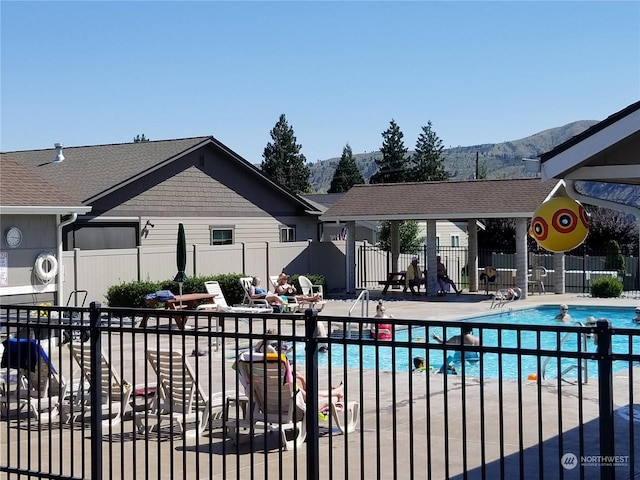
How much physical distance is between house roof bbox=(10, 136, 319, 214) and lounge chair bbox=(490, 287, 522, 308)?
9237mm

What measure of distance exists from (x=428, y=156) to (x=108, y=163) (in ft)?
197

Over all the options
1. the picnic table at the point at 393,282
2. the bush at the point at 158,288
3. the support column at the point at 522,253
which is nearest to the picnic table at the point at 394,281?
the picnic table at the point at 393,282

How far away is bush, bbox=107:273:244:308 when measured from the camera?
23031 millimetres

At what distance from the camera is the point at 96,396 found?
6770 mm

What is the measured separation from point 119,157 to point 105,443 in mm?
21297

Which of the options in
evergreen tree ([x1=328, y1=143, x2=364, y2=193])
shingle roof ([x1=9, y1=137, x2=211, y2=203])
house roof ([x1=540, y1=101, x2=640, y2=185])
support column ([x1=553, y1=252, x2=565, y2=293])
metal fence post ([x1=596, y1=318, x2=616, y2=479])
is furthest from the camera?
evergreen tree ([x1=328, y1=143, x2=364, y2=193])

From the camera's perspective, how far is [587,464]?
7.82 meters

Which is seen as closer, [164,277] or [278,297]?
[278,297]

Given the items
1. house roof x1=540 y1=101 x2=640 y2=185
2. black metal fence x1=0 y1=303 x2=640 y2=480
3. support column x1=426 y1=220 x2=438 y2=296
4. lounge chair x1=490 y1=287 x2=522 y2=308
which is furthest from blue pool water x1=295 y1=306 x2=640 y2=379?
support column x1=426 y1=220 x2=438 y2=296

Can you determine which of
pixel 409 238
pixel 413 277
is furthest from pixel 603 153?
pixel 409 238

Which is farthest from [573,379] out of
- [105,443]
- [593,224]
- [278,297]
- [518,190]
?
[593,224]

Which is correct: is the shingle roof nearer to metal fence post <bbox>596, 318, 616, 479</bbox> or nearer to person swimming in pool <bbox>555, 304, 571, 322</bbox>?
person swimming in pool <bbox>555, 304, 571, 322</bbox>

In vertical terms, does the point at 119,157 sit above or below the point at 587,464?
above

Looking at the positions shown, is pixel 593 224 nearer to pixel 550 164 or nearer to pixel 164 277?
pixel 164 277
